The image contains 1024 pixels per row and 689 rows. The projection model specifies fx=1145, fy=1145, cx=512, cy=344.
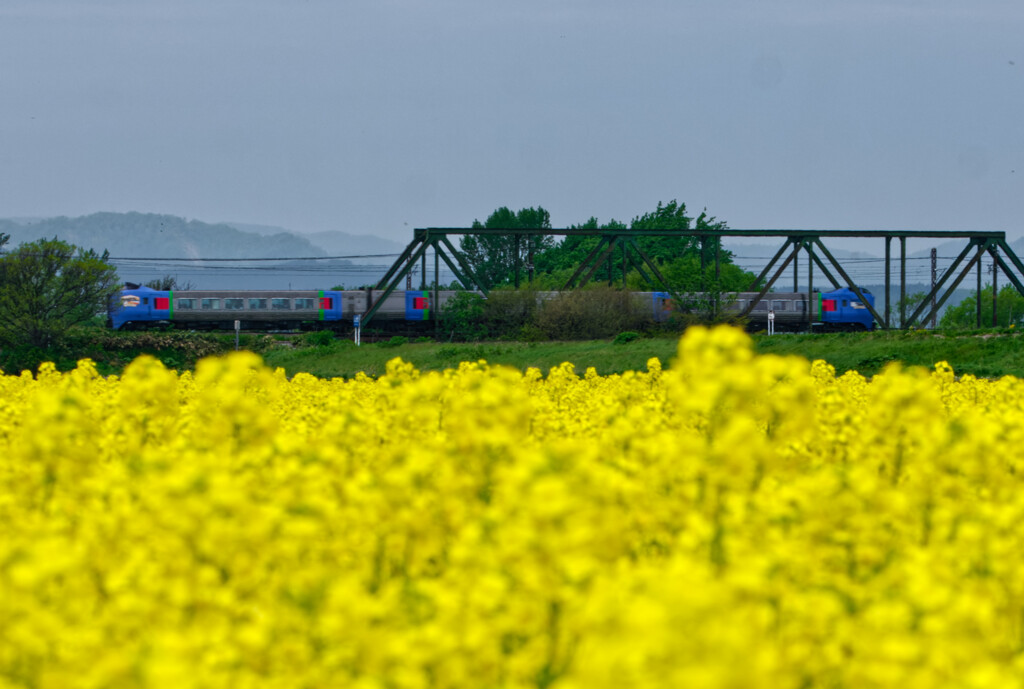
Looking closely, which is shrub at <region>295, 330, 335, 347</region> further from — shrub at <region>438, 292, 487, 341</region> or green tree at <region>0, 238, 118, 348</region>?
green tree at <region>0, 238, 118, 348</region>

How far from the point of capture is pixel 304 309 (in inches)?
2152

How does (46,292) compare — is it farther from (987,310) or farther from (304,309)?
(987,310)

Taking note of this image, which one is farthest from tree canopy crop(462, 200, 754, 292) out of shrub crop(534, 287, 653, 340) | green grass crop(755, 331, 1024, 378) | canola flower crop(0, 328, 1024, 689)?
canola flower crop(0, 328, 1024, 689)

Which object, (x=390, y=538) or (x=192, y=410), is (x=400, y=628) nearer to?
(x=390, y=538)

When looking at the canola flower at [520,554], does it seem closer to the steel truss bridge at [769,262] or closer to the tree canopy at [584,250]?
the steel truss bridge at [769,262]

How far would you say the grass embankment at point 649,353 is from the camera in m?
31.0

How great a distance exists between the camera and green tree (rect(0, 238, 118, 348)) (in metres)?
45.0

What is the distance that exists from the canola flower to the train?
4575 centimetres

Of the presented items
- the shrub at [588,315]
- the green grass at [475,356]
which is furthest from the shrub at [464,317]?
the green grass at [475,356]

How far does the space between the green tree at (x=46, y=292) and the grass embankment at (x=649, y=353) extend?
8.59 meters

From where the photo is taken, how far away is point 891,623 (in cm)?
435

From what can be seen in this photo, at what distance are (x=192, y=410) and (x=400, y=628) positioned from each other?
727cm

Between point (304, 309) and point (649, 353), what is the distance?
22.7 metres

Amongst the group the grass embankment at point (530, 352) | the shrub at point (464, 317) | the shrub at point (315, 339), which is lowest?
the grass embankment at point (530, 352)
